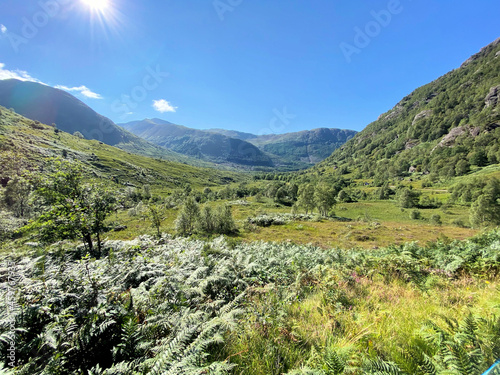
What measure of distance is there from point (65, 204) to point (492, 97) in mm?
265901

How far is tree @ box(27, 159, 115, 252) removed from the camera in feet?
38.9

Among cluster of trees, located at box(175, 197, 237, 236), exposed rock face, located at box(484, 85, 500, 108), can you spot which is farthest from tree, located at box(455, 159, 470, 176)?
cluster of trees, located at box(175, 197, 237, 236)

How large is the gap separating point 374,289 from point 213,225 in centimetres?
4461

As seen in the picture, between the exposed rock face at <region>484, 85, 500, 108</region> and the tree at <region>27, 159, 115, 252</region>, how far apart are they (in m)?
254

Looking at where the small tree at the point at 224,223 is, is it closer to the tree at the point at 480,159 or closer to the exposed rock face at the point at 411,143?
the tree at the point at 480,159

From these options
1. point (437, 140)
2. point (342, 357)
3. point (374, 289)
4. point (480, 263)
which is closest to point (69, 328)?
point (342, 357)

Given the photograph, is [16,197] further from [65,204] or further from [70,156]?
[70,156]

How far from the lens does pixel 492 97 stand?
16088cm

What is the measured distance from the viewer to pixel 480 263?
6840 mm

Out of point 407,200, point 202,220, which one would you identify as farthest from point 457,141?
point 202,220

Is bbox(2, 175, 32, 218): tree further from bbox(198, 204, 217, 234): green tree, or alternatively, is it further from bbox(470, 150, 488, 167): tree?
bbox(470, 150, 488, 167): tree

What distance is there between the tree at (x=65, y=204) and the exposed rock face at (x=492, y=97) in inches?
10011

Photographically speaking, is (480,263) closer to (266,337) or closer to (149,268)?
(266,337)

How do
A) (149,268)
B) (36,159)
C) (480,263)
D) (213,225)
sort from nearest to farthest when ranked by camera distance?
(149,268), (480,263), (213,225), (36,159)
